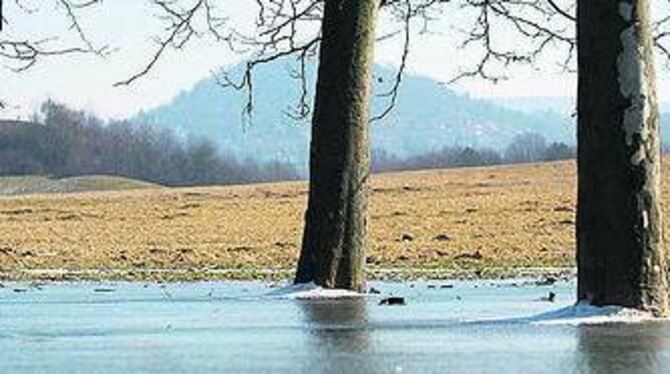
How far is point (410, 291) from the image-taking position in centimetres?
1661

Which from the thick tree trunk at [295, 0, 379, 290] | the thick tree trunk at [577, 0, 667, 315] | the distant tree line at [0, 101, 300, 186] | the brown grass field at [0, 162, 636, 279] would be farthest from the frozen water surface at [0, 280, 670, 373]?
the distant tree line at [0, 101, 300, 186]

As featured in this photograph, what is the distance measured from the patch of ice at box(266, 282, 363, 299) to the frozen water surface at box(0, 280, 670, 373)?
40 millimetres

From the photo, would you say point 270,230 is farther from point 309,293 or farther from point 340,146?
point 309,293

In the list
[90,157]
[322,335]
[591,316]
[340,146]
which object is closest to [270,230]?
[340,146]

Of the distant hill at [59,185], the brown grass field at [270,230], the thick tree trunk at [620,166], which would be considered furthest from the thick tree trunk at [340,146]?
the distant hill at [59,185]

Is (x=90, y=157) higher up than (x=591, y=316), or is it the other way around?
(x=90, y=157)

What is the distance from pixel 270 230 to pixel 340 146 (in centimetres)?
3148

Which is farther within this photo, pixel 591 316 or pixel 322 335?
pixel 591 316

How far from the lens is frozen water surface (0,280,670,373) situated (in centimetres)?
862

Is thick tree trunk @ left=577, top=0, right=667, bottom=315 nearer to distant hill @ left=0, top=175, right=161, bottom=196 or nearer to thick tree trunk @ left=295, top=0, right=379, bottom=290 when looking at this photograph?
thick tree trunk @ left=295, top=0, right=379, bottom=290

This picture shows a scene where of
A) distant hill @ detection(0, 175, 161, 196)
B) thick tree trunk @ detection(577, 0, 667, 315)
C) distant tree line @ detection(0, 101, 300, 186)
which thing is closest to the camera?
thick tree trunk @ detection(577, 0, 667, 315)

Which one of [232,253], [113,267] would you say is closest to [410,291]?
[113,267]

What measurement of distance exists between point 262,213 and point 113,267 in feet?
102

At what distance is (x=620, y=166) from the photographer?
37.9 feet
